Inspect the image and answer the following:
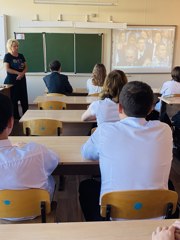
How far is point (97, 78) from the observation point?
4293 millimetres

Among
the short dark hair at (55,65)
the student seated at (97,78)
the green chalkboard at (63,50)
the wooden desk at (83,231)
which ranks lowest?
the wooden desk at (83,231)

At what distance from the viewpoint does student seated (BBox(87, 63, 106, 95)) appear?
4.21 metres

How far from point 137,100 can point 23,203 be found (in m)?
0.86

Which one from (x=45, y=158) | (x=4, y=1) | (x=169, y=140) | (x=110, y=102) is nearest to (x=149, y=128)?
(x=169, y=140)

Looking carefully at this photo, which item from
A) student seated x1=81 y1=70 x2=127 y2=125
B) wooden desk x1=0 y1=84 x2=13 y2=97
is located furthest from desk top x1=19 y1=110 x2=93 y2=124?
wooden desk x1=0 y1=84 x2=13 y2=97

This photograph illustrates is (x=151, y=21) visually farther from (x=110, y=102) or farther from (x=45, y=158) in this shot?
(x=45, y=158)

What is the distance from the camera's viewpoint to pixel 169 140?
1.53 metres

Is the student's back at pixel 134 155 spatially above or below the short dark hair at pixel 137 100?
below

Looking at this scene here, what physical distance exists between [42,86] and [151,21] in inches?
130

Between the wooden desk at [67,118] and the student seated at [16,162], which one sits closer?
the student seated at [16,162]

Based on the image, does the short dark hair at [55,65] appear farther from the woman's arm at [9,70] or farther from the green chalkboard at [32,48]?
the green chalkboard at [32,48]

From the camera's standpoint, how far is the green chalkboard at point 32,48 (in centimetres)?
669

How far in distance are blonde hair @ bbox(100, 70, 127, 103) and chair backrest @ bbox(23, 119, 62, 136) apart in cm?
57

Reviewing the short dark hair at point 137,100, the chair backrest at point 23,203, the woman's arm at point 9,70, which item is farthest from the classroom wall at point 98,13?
the chair backrest at point 23,203
